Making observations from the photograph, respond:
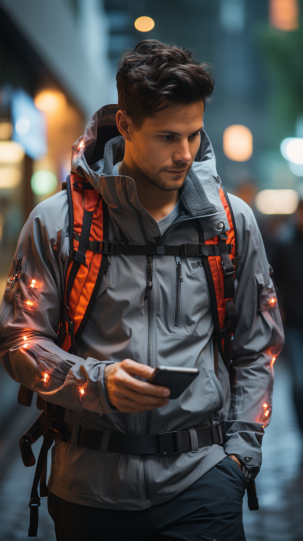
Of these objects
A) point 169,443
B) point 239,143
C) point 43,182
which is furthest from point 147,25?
point 169,443

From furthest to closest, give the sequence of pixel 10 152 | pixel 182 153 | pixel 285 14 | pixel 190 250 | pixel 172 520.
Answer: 1. pixel 285 14
2. pixel 10 152
3. pixel 190 250
4. pixel 182 153
5. pixel 172 520

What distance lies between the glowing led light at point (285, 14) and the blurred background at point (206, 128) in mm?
31

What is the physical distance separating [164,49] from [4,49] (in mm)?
4914

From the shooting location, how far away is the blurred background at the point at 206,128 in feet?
17.8

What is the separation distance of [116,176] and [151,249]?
0.28 meters

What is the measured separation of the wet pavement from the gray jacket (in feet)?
7.72

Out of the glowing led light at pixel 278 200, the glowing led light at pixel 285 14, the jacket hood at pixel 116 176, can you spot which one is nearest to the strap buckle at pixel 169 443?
the jacket hood at pixel 116 176

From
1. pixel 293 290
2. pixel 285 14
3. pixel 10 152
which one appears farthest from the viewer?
pixel 285 14

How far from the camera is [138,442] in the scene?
2.12 metres

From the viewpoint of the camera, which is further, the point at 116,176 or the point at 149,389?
the point at 116,176

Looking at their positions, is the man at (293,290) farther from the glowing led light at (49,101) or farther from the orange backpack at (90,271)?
the glowing led light at (49,101)

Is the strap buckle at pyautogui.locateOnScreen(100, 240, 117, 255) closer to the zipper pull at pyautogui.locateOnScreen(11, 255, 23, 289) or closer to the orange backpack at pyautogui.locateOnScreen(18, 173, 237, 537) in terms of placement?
the orange backpack at pyautogui.locateOnScreen(18, 173, 237, 537)

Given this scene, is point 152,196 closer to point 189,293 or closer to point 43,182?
point 189,293

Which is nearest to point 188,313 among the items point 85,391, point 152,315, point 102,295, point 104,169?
point 152,315
